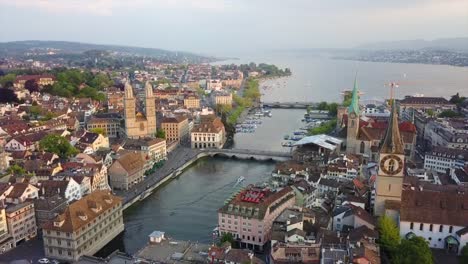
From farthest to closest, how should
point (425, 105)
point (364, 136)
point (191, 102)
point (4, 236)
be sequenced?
point (191, 102)
point (425, 105)
point (364, 136)
point (4, 236)

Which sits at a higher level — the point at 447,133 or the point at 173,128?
the point at 447,133

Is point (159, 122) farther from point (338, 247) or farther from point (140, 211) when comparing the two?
point (338, 247)

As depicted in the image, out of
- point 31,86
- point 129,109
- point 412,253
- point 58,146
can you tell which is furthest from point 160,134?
point 31,86

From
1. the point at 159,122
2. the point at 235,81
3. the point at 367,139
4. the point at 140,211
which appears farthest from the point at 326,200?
the point at 235,81

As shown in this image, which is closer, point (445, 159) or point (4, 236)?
point (4, 236)

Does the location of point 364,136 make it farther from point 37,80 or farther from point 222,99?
point 37,80

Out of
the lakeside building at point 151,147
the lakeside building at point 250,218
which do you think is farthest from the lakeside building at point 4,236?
the lakeside building at point 151,147

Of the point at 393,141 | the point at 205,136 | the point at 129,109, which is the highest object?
the point at 393,141
